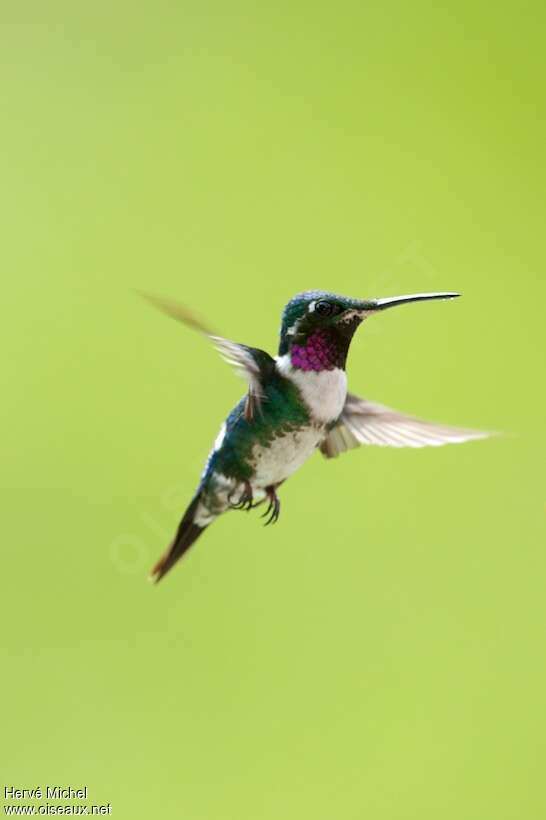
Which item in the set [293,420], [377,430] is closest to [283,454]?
[293,420]

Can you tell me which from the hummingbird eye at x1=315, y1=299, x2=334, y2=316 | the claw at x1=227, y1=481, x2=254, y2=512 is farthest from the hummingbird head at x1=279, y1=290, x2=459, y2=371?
the claw at x1=227, y1=481, x2=254, y2=512

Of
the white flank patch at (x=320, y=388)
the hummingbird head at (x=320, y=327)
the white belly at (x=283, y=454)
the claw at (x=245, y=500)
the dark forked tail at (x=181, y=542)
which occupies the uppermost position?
the hummingbird head at (x=320, y=327)

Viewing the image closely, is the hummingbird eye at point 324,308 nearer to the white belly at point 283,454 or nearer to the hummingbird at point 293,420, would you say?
the hummingbird at point 293,420

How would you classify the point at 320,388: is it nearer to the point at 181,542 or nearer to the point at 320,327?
the point at 320,327

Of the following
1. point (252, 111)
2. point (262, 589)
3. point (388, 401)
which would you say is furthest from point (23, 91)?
point (262, 589)

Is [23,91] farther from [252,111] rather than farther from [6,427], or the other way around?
[6,427]

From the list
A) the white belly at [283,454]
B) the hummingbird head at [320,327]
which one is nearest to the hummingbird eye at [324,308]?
the hummingbird head at [320,327]
